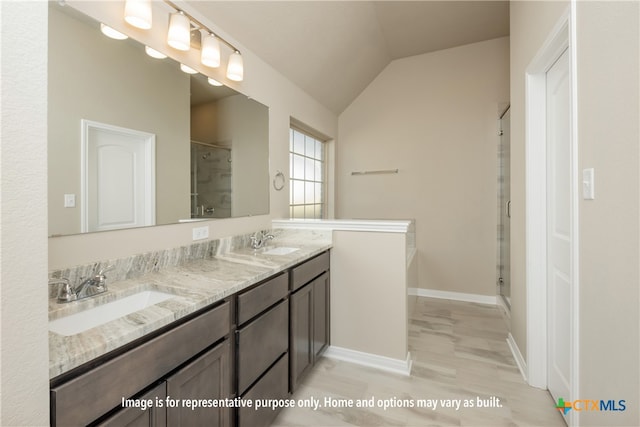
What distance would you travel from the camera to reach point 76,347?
0.72 m

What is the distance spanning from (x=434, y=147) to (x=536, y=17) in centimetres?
191

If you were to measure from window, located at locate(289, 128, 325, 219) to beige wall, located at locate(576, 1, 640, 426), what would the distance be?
7.65 ft

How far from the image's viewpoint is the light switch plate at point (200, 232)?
1749 mm

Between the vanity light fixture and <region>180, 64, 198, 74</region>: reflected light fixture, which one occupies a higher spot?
the vanity light fixture

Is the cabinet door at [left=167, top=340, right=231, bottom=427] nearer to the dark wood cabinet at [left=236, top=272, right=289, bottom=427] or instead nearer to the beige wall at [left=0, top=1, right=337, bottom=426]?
the dark wood cabinet at [left=236, top=272, right=289, bottom=427]

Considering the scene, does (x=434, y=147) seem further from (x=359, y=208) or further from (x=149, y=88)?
(x=149, y=88)

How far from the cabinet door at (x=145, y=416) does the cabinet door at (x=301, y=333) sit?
87 centimetres

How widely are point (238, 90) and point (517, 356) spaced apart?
2.87m

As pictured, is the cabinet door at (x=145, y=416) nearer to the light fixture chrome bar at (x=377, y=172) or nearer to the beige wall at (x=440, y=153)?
the beige wall at (x=440, y=153)

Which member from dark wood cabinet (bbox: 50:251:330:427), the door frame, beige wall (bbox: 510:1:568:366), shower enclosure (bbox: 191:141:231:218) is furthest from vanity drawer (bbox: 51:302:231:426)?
beige wall (bbox: 510:1:568:366)

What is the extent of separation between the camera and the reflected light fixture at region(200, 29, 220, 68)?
5.67 ft

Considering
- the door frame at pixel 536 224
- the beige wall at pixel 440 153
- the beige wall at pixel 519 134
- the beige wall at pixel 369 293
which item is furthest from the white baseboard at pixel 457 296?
the door frame at pixel 536 224

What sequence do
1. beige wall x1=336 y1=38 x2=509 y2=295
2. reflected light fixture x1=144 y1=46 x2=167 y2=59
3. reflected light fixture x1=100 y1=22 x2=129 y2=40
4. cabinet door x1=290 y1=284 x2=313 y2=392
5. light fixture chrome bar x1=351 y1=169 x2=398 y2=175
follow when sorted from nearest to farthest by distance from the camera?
1. reflected light fixture x1=100 y1=22 x2=129 y2=40
2. reflected light fixture x1=144 y1=46 x2=167 y2=59
3. cabinet door x1=290 y1=284 x2=313 y2=392
4. beige wall x1=336 y1=38 x2=509 y2=295
5. light fixture chrome bar x1=351 y1=169 x2=398 y2=175

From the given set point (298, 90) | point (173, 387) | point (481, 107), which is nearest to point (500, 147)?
point (481, 107)
